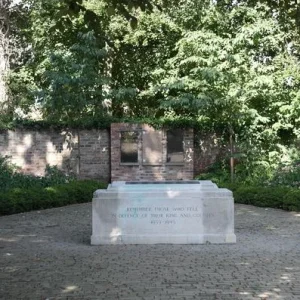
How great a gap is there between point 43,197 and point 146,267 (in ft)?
25.6

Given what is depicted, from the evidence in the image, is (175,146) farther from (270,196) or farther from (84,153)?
(270,196)

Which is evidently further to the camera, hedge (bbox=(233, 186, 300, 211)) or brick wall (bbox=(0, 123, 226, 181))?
brick wall (bbox=(0, 123, 226, 181))

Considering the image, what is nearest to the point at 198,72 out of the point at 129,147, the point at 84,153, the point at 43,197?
the point at 129,147

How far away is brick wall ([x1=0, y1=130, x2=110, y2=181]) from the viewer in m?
20.5

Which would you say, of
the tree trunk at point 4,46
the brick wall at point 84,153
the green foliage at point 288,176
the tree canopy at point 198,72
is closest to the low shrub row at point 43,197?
the brick wall at point 84,153

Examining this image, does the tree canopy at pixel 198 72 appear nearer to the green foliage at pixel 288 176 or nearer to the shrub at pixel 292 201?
the green foliage at pixel 288 176

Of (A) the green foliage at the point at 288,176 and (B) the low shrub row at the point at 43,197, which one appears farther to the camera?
(A) the green foliage at the point at 288,176

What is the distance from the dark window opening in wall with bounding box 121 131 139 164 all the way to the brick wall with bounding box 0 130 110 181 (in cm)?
63

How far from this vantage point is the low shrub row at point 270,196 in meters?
13.9

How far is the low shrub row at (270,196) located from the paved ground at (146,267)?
10.8ft

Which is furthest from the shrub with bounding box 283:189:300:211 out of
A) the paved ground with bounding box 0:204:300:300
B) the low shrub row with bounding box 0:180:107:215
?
the low shrub row with bounding box 0:180:107:215

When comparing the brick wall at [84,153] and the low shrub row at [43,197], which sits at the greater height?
the brick wall at [84,153]

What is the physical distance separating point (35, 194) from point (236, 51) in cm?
934

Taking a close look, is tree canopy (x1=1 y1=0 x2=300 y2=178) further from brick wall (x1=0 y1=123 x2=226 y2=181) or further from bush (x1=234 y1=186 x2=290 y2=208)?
bush (x1=234 y1=186 x2=290 y2=208)
